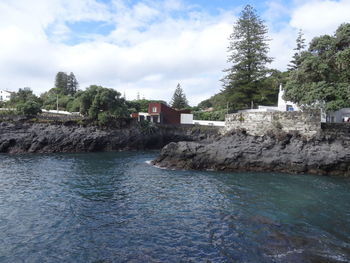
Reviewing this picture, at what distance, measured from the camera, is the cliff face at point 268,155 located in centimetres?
2678

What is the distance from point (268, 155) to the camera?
28.7m

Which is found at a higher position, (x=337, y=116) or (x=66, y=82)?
(x=66, y=82)

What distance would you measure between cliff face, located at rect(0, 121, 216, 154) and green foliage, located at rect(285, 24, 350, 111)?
22414 millimetres

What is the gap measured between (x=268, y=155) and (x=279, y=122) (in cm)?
599

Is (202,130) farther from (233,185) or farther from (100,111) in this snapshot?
(233,185)

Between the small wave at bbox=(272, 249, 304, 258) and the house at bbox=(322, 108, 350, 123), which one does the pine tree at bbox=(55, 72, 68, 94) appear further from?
the small wave at bbox=(272, 249, 304, 258)

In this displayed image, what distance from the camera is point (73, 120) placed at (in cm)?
4775

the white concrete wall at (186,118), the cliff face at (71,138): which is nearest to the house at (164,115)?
the white concrete wall at (186,118)

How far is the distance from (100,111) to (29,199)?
3251 cm

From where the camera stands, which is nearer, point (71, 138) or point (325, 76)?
point (325, 76)

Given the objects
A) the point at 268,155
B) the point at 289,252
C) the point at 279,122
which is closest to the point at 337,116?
the point at 279,122

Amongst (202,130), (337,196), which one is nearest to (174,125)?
(202,130)

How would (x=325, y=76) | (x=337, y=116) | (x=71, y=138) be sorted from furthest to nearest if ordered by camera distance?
(x=71, y=138) < (x=337, y=116) < (x=325, y=76)

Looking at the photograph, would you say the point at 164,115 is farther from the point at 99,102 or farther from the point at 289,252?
the point at 289,252
